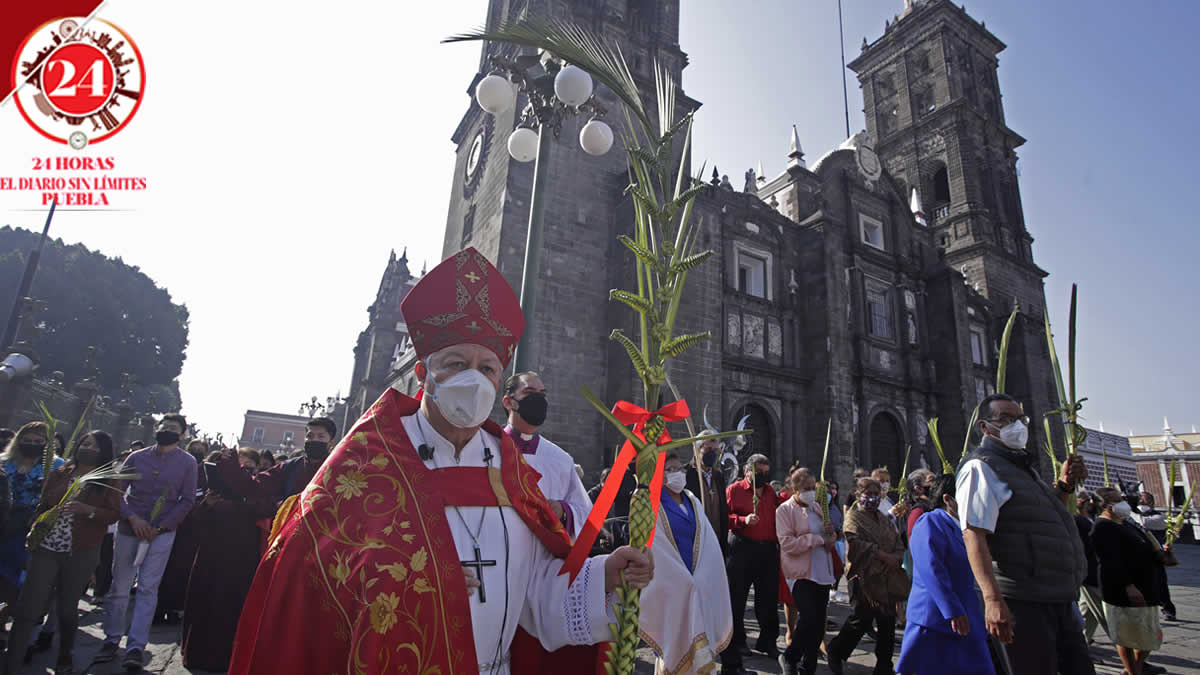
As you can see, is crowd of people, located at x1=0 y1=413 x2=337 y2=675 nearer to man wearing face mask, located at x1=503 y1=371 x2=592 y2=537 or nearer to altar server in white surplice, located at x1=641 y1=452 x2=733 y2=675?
man wearing face mask, located at x1=503 y1=371 x2=592 y2=537

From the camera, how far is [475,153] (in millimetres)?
20141

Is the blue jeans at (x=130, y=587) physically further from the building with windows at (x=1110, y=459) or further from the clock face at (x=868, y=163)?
the building with windows at (x=1110, y=459)

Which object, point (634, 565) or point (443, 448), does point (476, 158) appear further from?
point (634, 565)

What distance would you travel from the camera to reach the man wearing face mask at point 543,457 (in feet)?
8.46

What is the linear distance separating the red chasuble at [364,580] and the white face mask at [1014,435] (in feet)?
10.9

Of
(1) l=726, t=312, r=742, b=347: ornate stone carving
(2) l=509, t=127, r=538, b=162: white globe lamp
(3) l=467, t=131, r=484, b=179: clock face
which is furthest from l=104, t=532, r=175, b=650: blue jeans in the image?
(1) l=726, t=312, r=742, b=347: ornate stone carving

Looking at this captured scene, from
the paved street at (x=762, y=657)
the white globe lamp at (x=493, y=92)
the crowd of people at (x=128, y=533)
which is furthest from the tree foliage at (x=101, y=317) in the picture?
the white globe lamp at (x=493, y=92)

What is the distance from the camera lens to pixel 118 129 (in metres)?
5.80

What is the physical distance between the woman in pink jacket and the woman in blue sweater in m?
1.20

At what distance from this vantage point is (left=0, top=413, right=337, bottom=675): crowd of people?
4.51 m

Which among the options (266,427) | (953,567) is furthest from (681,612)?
(266,427)

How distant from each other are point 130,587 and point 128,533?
46 centimetres

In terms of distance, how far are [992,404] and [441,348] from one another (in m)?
3.49

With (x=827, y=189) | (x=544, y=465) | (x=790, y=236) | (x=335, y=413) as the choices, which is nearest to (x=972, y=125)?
(x=827, y=189)
